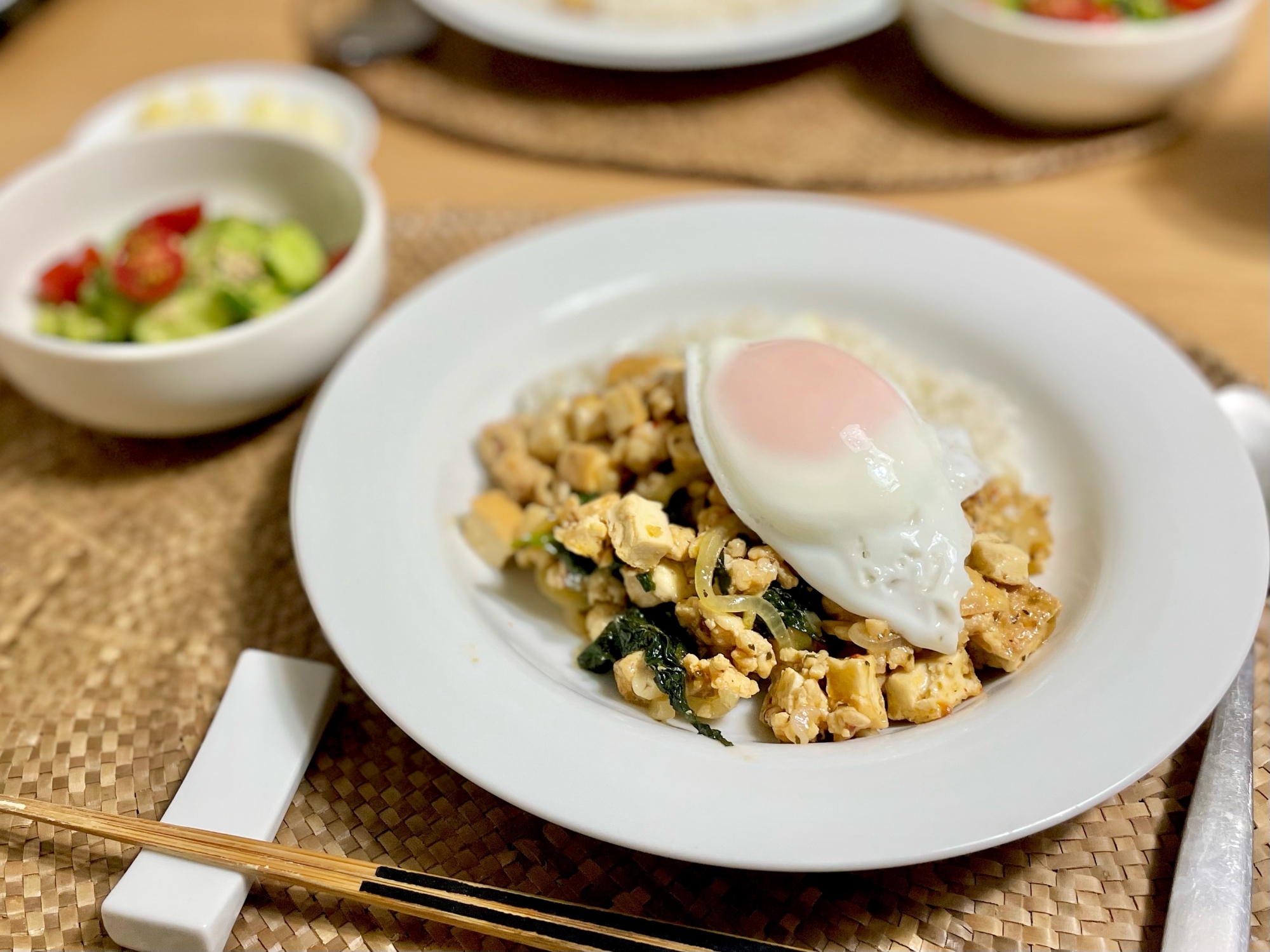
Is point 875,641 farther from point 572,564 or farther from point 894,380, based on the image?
point 894,380

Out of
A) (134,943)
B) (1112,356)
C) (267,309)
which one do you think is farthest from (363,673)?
(1112,356)

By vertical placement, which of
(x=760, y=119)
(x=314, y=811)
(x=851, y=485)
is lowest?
(x=314, y=811)

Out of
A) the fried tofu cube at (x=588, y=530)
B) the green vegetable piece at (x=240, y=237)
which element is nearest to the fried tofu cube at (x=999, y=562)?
the fried tofu cube at (x=588, y=530)

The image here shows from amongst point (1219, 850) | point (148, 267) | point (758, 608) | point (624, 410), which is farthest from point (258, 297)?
point (1219, 850)

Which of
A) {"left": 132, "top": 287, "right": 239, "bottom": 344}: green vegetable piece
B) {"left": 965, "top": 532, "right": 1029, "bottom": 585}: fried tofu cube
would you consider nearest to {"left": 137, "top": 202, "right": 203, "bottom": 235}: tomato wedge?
{"left": 132, "top": 287, "right": 239, "bottom": 344}: green vegetable piece

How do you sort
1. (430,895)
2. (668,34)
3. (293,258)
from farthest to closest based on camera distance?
(668,34), (293,258), (430,895)

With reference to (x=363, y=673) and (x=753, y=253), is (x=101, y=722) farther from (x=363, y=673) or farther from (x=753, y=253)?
(x=753, y=253)

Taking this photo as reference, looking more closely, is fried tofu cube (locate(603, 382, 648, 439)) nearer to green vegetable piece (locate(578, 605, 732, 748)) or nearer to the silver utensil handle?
green vegetable piece (locate(578, 605, 732, 748))

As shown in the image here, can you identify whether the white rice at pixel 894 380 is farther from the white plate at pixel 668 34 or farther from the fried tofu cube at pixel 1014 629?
the white plate at pixel 668 34
